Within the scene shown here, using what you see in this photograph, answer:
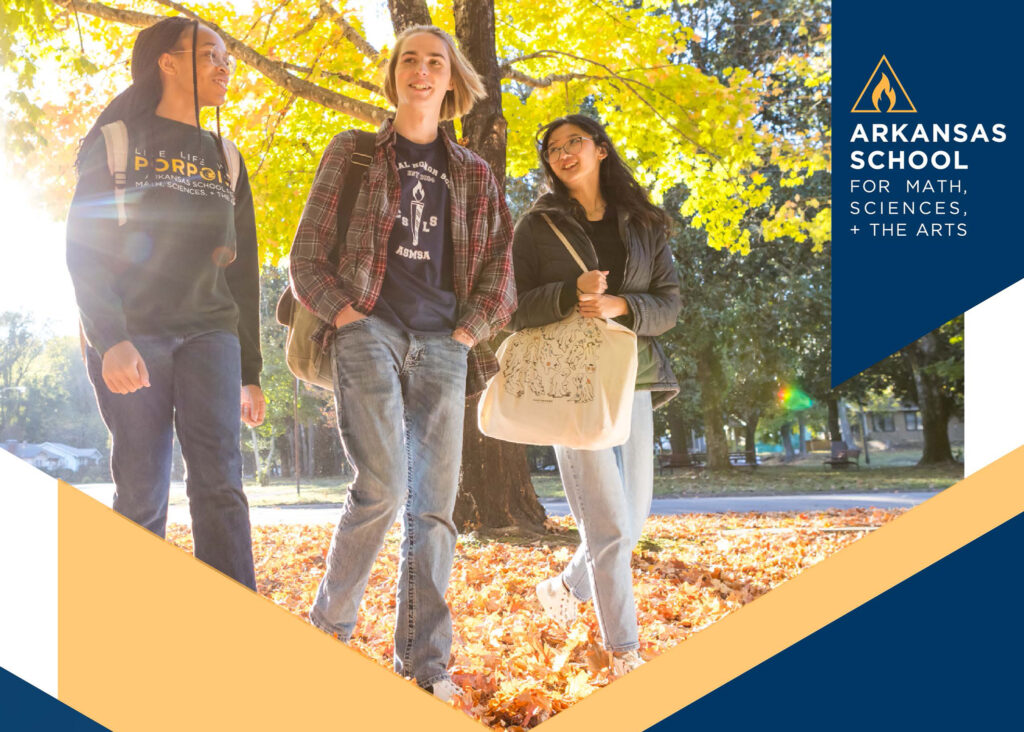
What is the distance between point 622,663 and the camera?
2557mm

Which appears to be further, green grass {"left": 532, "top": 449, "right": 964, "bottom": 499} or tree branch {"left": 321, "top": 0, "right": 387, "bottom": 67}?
green grass {"left": 532, "top": 449, "right": 964, "bottom": 499}

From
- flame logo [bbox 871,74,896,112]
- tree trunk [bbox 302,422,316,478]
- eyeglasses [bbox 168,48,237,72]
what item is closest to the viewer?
eyeglasses [bbox 168,48,237,72]

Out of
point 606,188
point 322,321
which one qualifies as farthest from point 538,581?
point 322,321

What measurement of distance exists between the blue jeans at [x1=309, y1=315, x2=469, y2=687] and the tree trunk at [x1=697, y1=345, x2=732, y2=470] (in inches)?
131

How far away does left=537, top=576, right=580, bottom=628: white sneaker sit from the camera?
2926 millimetres

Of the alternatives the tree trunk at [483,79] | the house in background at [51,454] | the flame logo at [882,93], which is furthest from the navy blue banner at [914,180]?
the house in background at [51,454]

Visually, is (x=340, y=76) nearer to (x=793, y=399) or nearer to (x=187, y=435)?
(x=187, y=435)

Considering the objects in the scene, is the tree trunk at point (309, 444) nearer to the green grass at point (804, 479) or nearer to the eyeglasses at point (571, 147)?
the green grass at point (804, 479)

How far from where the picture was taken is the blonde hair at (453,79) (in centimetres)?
246

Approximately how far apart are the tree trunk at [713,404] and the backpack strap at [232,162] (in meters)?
3.63

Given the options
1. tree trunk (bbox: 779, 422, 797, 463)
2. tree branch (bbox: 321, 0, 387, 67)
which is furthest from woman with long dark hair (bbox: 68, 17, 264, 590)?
tree trunk (bbox: 779, 422, 797, 463)

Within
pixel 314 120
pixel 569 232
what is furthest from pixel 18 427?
pixel 314 120

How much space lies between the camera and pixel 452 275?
246cm

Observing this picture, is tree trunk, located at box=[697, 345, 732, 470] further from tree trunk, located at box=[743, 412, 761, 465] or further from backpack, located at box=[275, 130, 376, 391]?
backpack, located at box=[275, 130, 376, 391]
